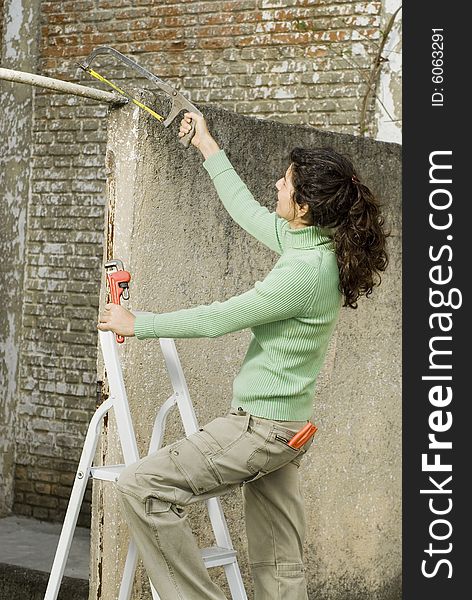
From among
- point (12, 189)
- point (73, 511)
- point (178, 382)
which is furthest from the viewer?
point (12, 189)

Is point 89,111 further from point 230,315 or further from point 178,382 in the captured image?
point 230,315

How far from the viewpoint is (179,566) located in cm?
324

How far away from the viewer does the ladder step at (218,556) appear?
11.4 ft

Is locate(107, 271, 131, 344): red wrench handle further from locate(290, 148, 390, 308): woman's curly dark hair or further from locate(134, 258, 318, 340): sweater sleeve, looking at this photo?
locate(290, 148, 390, 308): woman's curly dark hair

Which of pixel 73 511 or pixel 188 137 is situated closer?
pixel 73 511

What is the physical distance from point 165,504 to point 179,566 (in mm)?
174

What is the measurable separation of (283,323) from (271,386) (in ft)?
0.61

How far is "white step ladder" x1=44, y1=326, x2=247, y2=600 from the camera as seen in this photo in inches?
134

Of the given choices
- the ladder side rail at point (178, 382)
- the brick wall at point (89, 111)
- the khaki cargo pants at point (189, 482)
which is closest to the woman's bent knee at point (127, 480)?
Answer: the khaki cargo pants at point (189, 482)

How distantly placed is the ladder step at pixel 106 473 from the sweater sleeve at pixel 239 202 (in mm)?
859

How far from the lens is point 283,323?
11.2 feet

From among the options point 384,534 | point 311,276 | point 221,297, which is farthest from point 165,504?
point 384,534

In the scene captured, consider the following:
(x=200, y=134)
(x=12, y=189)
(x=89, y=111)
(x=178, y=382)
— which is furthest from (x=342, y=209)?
(x=12, y=189)

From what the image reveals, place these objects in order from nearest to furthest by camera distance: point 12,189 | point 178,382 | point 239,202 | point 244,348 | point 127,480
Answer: point 127,480 < point 178,382 < point 239,202 < point 244,348 < point 12,189
